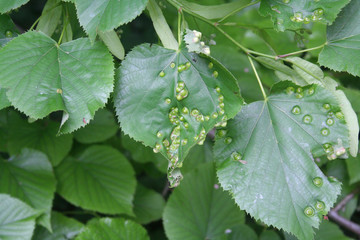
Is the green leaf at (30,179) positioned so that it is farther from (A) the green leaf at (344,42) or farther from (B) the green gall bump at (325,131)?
(A) the green leaf at (344,42)

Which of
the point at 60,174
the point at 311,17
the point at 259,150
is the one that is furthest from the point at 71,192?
the point at 311,17

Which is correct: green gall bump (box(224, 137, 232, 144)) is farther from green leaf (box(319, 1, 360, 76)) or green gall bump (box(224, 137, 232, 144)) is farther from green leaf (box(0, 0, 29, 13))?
green leaf (box(0, 0, 29, 13))

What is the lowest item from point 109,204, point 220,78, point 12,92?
point 109,204

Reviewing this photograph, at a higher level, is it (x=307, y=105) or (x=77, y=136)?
(x=307, y=105)

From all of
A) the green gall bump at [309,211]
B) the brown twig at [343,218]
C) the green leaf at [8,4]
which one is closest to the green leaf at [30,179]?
the green leaf at [8,4]

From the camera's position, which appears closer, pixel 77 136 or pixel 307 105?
pixel 307 105

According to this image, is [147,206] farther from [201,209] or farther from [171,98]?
[171,98]

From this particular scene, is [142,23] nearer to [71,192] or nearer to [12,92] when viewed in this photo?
[71,192]
